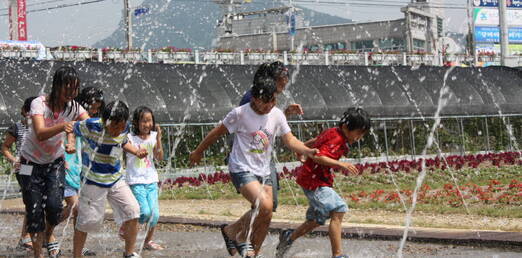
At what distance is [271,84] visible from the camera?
5875 mm

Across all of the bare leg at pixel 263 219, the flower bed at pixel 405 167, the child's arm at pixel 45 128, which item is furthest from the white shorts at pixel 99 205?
the flower bed at pixel 405 167

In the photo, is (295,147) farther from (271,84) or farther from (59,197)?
(59,197)

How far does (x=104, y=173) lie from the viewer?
5977 mm

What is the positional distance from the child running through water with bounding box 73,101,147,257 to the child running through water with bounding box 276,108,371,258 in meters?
1.28

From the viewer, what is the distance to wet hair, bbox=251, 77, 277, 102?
Result: 19.2 ft

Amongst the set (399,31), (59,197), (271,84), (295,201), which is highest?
(399,31)

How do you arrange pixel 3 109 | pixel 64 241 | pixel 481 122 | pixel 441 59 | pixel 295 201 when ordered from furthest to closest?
1. pixel 441 59
2. pixel 481 122
3. pixel 3 109
4. pixel 295 201
5. pixel 64 241

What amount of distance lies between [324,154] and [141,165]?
2185mm

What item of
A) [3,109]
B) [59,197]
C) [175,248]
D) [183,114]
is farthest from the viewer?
[183,114]

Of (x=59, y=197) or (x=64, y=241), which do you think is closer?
(x=59, y=197)

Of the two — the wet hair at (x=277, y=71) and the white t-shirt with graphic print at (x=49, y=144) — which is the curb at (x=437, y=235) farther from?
the white t-shirt with graphic print at (x=49, y=144)

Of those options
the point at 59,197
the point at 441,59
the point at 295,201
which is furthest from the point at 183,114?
the point at 441,59

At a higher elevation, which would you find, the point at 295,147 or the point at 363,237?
the point at 295,147

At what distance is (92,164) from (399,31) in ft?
275
